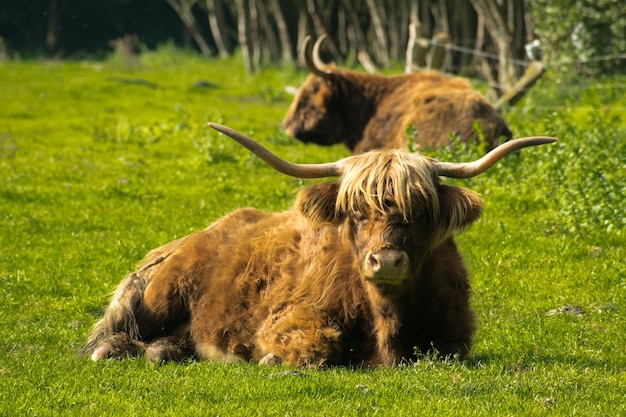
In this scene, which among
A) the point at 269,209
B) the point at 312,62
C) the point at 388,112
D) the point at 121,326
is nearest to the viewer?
the point at 121,326

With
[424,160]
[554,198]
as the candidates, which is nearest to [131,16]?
[554,198]

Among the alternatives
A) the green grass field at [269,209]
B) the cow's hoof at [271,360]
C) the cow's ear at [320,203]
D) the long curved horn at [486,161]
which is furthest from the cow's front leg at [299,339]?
the long curved horn at [486,161]

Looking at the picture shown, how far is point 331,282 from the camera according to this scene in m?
5.94

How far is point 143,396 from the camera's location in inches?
201

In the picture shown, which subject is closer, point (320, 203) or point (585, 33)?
point (320, 203)

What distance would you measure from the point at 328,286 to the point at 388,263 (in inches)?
29.5

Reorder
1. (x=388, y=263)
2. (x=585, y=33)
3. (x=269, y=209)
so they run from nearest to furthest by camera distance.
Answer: (x=388, y=263)
(x=269, y=209)
(x=585, y=33)

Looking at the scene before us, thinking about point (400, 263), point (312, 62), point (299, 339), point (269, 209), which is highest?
point (400, 263)

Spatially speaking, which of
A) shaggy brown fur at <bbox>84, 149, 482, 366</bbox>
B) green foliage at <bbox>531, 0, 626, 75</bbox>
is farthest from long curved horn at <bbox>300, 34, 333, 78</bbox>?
shaggy brown fur at <bbox>84, 149, 482, 366</bbox>

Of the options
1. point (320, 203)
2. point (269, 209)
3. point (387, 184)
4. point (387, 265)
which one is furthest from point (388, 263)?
point (269, 209)

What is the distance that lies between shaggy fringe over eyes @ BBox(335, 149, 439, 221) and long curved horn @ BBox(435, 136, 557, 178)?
9 cm

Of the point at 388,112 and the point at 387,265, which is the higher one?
the point at 387,265

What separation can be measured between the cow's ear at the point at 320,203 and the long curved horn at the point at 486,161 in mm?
647

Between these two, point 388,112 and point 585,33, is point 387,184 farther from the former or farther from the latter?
point 585,33
